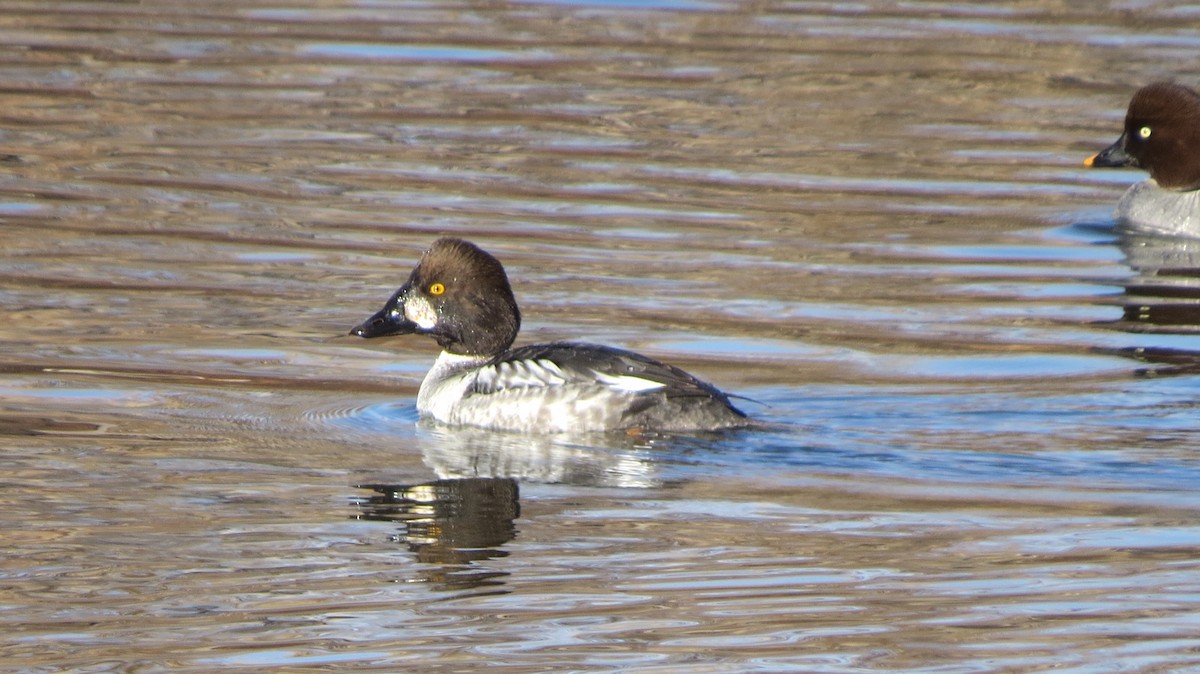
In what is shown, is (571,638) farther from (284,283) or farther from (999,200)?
(999,200)

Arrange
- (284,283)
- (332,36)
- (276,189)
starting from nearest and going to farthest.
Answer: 1. (284,283)
2. (276,189)
3. (332,36)

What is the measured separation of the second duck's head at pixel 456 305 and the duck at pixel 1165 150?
602 centimetres

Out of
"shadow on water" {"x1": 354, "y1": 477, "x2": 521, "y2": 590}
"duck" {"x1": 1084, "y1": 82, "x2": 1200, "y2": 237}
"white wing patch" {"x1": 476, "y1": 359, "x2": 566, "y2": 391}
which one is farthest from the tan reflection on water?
"duck" {"x1": 1084, "y1": 82, "x2": 1200, "y2": 237}

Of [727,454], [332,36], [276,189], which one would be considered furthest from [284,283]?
[332,36]

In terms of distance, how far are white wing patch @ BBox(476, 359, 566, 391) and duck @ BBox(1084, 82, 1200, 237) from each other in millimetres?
6364

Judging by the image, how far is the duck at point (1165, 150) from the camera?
14.0m

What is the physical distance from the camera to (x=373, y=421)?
874cm

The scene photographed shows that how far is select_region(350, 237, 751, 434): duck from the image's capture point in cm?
848

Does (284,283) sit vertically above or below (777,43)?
below

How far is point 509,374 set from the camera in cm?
877

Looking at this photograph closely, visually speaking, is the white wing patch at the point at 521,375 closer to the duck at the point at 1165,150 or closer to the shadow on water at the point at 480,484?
the shadow on water at the point at 480,484

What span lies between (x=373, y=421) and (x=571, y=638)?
10.4 feet

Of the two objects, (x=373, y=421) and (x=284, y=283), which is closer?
(x=373, y=421)

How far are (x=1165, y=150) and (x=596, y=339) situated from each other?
595cm
